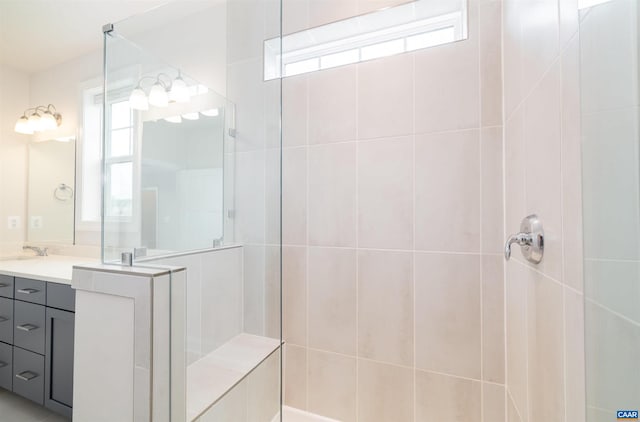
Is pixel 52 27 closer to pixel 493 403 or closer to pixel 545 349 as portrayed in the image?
pixel 545 349

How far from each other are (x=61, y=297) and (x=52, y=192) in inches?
51.3

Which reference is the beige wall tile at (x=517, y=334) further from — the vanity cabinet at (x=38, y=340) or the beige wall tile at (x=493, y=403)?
the vanity cabinet at (x=38, y=340)

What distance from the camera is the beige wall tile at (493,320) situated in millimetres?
1149

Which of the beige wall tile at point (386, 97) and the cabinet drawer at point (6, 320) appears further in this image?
the cabinet drawer at point (6, 320)

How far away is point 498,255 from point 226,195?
1299 millimetres

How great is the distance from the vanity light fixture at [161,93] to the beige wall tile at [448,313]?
139cm

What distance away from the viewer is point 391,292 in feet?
4.33

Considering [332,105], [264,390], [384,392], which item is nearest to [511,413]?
[384,392]

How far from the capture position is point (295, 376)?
4.93ft

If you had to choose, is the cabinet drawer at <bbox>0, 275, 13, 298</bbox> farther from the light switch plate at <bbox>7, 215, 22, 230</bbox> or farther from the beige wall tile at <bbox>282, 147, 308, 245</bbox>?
the beige wall tile at <bbox>282, 147, 308, 245</bbox>

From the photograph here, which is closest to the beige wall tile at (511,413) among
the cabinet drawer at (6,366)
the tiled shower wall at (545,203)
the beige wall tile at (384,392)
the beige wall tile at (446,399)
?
the tiled shower wall at (545,203)

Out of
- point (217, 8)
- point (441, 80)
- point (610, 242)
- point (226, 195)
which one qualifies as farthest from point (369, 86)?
point (610, 242)

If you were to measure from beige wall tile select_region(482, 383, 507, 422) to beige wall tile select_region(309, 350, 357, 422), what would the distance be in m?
0.58

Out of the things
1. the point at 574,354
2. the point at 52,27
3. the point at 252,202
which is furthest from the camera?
the point at 52,27
